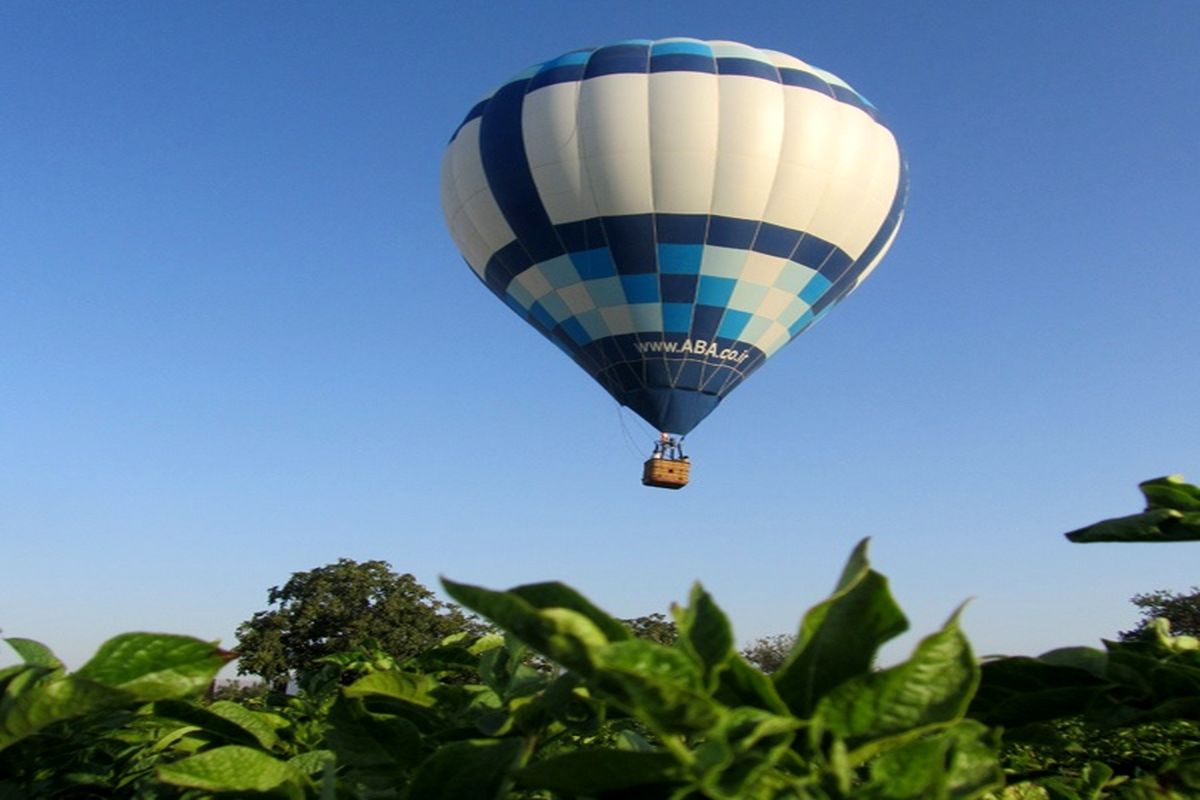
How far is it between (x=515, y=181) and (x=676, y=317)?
273 inches

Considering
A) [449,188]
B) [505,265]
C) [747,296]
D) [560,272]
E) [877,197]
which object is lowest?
[747,296]

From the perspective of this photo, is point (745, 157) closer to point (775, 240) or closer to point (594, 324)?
point (775, 240)

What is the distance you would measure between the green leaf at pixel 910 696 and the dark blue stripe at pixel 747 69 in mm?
33324

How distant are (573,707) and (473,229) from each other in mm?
34478

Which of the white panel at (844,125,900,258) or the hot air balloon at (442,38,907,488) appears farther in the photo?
the white panel at (844,125,900,258)

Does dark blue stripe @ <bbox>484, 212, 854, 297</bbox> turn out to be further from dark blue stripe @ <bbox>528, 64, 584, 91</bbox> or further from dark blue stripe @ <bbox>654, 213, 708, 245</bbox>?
dark blue stripe @ <bbox>528, 64, 584, 91</bbox>

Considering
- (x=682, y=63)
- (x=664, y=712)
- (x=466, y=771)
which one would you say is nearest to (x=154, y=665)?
(x=466, y=771)

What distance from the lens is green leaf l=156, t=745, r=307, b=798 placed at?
1.32 meters

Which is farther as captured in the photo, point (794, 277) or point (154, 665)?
point (794, 277)

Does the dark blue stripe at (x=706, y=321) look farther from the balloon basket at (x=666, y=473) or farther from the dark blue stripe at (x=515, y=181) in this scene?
the balloon basket at (x=666, y=473)

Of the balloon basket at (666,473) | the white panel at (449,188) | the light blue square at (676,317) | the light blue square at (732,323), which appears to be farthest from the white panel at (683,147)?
the balloon basket at (666,473)

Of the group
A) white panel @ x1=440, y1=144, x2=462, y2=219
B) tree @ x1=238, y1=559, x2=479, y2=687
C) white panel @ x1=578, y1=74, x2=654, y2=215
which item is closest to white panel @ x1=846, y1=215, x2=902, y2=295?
white panel @ x1=578, y1=74, x2=654, y2=215

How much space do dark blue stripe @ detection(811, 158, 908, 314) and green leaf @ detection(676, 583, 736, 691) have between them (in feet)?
112

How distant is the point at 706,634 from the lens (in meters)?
1.12
